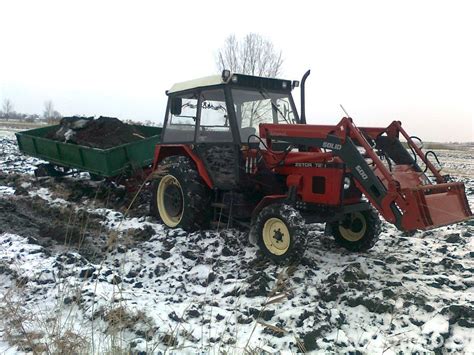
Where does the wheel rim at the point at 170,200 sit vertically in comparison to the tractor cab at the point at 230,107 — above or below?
below

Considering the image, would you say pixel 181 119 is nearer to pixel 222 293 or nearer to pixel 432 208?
pixel 222 293

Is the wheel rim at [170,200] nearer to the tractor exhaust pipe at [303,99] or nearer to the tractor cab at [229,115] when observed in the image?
the tractor cab at [229,115]

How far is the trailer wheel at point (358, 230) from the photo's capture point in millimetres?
5699

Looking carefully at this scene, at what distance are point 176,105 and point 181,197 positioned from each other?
4.70 ft

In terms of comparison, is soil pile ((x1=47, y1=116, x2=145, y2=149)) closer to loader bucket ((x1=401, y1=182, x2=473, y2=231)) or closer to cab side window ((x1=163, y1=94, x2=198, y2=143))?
cab side window ((x1=163, y1=94, x2=198, y2=143))

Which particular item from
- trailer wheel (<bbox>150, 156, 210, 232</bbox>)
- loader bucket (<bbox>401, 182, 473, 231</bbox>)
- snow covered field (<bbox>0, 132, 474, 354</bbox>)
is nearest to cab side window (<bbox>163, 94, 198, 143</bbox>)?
trailer wheel (<bbox>150, 156, 210, 232</bbox>)

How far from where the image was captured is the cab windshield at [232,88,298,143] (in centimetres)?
609

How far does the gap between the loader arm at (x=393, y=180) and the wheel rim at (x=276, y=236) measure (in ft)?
3.24

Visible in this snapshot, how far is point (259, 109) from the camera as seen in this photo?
20.6 ft

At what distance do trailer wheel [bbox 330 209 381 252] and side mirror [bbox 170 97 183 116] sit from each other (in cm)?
289

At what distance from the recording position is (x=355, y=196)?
5.54m

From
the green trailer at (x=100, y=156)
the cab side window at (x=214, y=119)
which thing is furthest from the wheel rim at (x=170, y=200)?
the green trailer at (x=100, y=156)

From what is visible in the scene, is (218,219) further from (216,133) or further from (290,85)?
(290,85)

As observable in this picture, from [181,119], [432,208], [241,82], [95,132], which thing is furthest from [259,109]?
[95,132]
